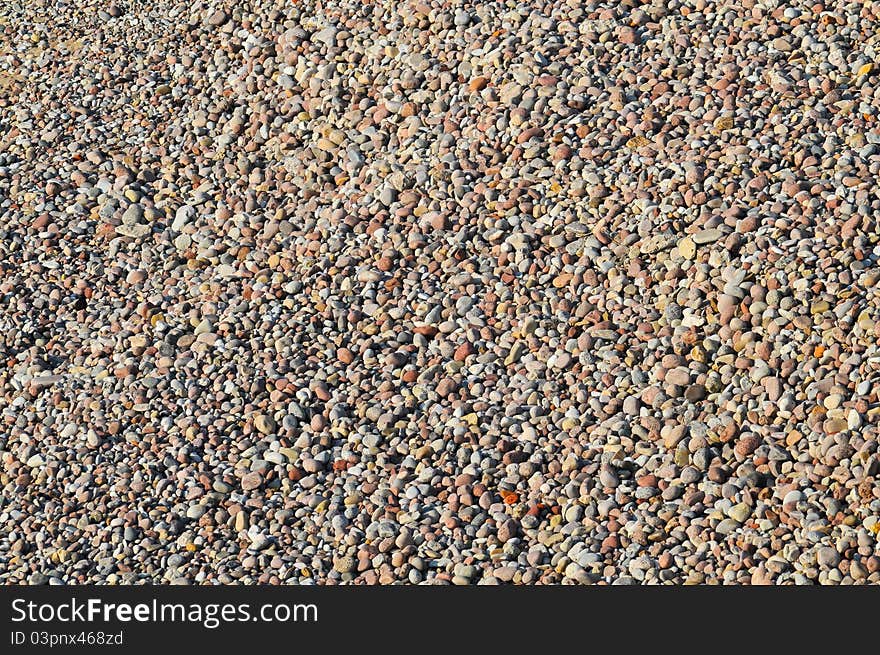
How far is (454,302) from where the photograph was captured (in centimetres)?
574

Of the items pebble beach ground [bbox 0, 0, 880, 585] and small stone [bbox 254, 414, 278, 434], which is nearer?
pebble beach ground [bbox 0, 0, 880, 585]

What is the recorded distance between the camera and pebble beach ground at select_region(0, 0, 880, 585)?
4730 millimetres

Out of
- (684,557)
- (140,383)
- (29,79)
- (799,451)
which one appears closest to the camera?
(684,557)

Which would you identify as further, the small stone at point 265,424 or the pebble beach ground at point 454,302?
the small stone at point 265,424

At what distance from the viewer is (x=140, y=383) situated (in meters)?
5.61

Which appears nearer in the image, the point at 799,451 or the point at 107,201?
the point at 799,451

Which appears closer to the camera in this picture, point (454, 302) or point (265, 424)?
point (265, 424)

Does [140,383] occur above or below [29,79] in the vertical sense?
below

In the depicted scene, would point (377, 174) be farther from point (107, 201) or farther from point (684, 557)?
point (684, 557)

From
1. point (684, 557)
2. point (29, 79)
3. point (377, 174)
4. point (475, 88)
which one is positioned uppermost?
point (29, 79)

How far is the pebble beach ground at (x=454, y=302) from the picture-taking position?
4730 mm

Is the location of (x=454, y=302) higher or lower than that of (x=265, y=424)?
higher

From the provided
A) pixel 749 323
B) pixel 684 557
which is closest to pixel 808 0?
pixel 749 323

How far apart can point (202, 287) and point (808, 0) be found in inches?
160
